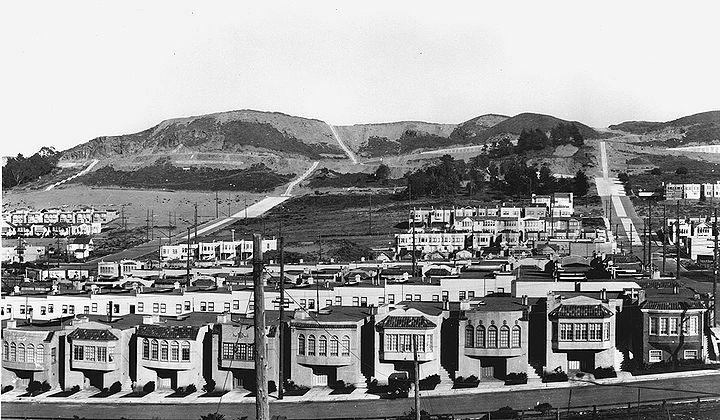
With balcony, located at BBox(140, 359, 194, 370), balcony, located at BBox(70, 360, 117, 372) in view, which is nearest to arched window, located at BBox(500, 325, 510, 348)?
balcony, located at BBox(140, 359, 194, 370)

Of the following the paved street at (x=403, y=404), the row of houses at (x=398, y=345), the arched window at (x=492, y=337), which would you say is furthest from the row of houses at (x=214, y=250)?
the arched window at (x=492, y=337)

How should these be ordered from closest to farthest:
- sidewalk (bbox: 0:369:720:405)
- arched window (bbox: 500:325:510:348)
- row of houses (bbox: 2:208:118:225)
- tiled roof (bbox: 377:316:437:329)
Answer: sidewalk (bbox: 0:369:720:405) → arched window (bbox: 500:325:510:348) → tiled roof (bbox: 377:316:437:329) → row of houses (bbox: 2:208:118:225)

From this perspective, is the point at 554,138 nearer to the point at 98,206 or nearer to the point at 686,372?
the point at 98,206

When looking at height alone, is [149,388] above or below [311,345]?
below

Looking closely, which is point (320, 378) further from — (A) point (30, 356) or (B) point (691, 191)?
(B) point (691, 191)

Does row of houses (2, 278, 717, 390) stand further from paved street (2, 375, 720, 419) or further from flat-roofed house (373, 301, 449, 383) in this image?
paved street (2, 375, 720, 419)

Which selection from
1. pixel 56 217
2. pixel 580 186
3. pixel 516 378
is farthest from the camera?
pixel 56 217

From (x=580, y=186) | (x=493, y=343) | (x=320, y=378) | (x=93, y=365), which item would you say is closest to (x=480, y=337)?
(x=493, y=343)

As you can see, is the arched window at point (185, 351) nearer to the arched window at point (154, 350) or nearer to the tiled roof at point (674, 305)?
the arched window at point (154, 350)
